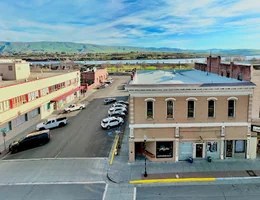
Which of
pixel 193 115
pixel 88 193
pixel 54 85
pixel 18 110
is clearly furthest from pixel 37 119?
pixel 193 115

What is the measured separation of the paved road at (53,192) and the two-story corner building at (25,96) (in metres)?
12.8

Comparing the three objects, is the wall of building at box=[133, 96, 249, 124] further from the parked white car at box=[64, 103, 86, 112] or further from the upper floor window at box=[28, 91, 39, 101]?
the parked white car at box=[64, 103, 86, 112]

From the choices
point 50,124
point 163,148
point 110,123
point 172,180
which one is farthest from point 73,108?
point 172,180

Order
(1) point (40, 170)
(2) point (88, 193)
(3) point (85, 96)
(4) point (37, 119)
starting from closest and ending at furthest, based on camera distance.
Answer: (2) point (88, 193), (1) point (40, 170), (4) point (37, 119), (3) point (85, 96)

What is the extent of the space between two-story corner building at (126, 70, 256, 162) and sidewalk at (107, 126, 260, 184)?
865 millimetres

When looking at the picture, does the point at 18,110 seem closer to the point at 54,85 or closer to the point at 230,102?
the point at 54,85

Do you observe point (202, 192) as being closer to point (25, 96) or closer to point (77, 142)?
point (77, 142)

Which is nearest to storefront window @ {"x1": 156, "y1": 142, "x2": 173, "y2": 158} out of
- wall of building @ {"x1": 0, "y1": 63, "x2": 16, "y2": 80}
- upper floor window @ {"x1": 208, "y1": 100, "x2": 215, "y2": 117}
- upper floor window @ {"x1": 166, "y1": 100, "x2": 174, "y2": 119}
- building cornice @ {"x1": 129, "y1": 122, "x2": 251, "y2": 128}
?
building cornice @ {"x1": 129, "y1": 122, "x2": 251, "y2": 128}

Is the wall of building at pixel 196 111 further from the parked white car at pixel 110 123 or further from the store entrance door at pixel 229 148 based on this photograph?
the parked white car at pixel 110 123

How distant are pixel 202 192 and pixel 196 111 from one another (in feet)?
24.3

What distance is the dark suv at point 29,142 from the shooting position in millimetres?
26661

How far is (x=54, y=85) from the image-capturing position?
45.8 meters

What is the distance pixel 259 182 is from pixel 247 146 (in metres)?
4.53

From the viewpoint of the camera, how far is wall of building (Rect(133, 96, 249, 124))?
2173 cm
